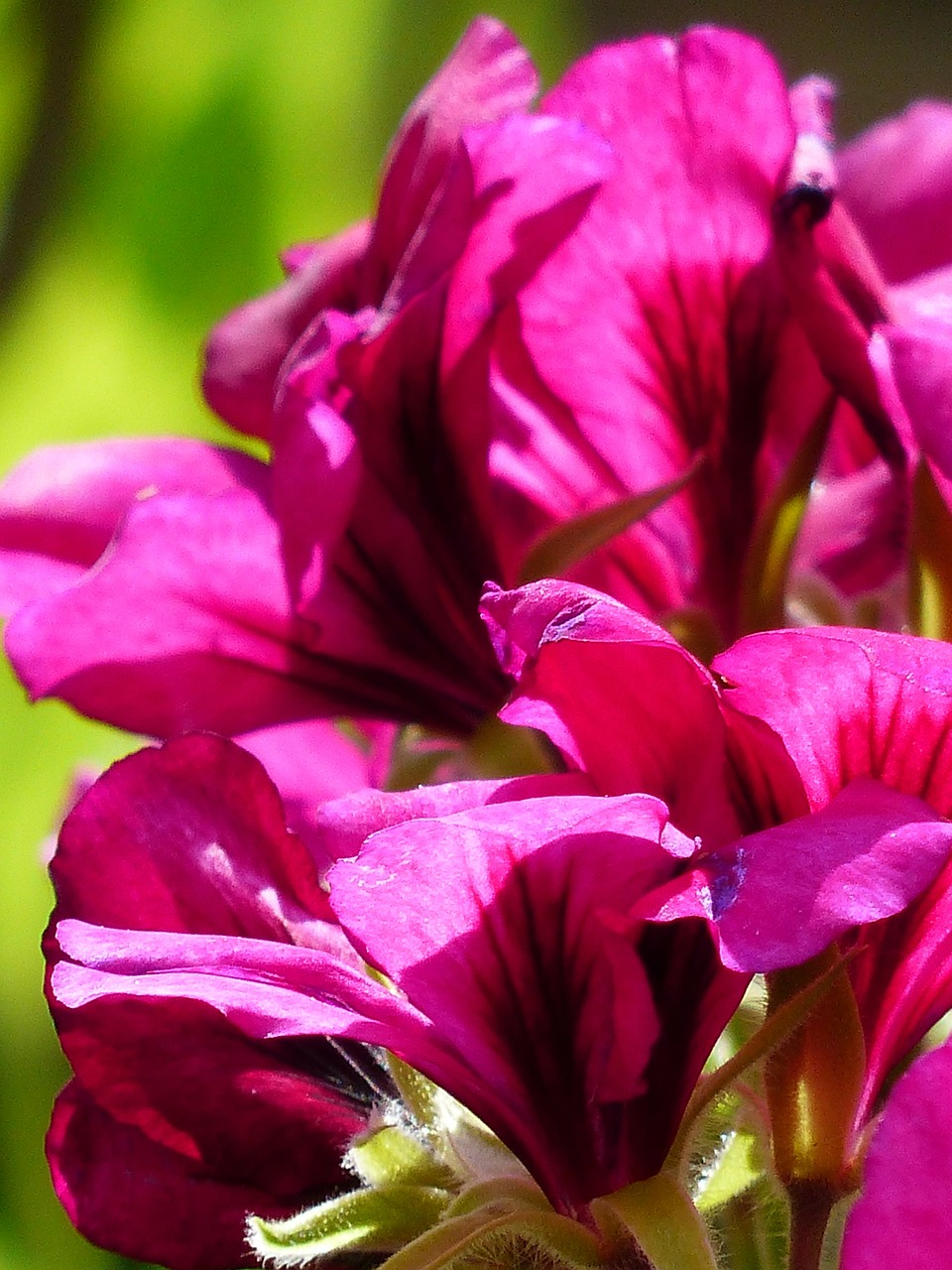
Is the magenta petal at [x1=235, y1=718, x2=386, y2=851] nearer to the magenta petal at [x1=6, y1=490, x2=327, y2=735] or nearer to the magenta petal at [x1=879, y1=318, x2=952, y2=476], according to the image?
the magenta petal at [x1=6, y1=490, x2=327, y2=735]

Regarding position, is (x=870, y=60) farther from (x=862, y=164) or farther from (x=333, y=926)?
(x=333, y=926)

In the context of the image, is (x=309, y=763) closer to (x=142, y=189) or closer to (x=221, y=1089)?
(x=221, y=1089)

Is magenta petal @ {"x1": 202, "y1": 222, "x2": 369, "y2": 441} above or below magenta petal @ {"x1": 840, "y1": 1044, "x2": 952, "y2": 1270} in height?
above

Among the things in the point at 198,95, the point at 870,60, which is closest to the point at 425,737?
the point at 198,95

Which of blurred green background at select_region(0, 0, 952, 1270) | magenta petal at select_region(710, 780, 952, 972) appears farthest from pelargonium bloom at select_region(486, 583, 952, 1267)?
blurred green background at select_region(0, 0, 952, 1270)

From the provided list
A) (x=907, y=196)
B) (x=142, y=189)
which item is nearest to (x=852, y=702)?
(x=907, y=196)

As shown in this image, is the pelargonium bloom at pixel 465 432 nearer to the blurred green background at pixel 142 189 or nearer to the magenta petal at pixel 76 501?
the magenta petal at pixel 76 501
